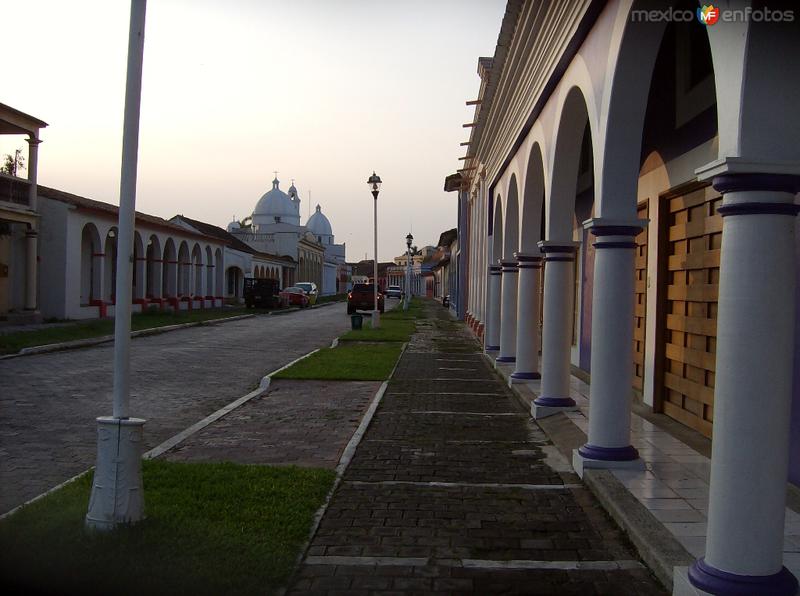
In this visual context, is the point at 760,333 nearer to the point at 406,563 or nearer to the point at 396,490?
the point at 406,563

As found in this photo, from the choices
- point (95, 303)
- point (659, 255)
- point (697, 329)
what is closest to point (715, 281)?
point (697, 329)

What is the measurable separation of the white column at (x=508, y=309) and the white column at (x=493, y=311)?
2100mm

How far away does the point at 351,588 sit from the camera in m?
3.84

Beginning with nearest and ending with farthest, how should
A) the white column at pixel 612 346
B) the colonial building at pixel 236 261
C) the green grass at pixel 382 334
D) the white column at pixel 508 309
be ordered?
the white column at pixel 612 346
the white column at pixel 508 309
the green grass at pixel 382 334
the colonial building at pixel 236 261

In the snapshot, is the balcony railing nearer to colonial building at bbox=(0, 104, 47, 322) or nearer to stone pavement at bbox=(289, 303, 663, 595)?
colonial building at bbox=(0, 104, 47, 322)

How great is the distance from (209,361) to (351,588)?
38.7 ft

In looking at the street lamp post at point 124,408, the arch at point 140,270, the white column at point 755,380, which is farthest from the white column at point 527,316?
the arch at point 140,270

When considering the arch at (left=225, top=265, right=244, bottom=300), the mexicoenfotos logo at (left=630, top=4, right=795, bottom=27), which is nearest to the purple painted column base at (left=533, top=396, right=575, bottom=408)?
the mexicoenfotos logo at (left=630, top=4, right=795, bottom=27)

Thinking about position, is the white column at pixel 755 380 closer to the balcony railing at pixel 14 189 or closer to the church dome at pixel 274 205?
the balcony railing at pixel 14 189

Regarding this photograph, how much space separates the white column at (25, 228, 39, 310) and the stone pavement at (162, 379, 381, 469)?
14930mm

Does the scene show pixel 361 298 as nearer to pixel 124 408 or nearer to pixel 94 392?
pixel 94 392

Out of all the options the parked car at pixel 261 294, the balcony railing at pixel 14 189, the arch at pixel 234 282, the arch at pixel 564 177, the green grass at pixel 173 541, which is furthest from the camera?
the arch at pixel 234 282

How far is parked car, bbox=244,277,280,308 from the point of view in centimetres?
3766

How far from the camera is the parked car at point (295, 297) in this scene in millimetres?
42344
